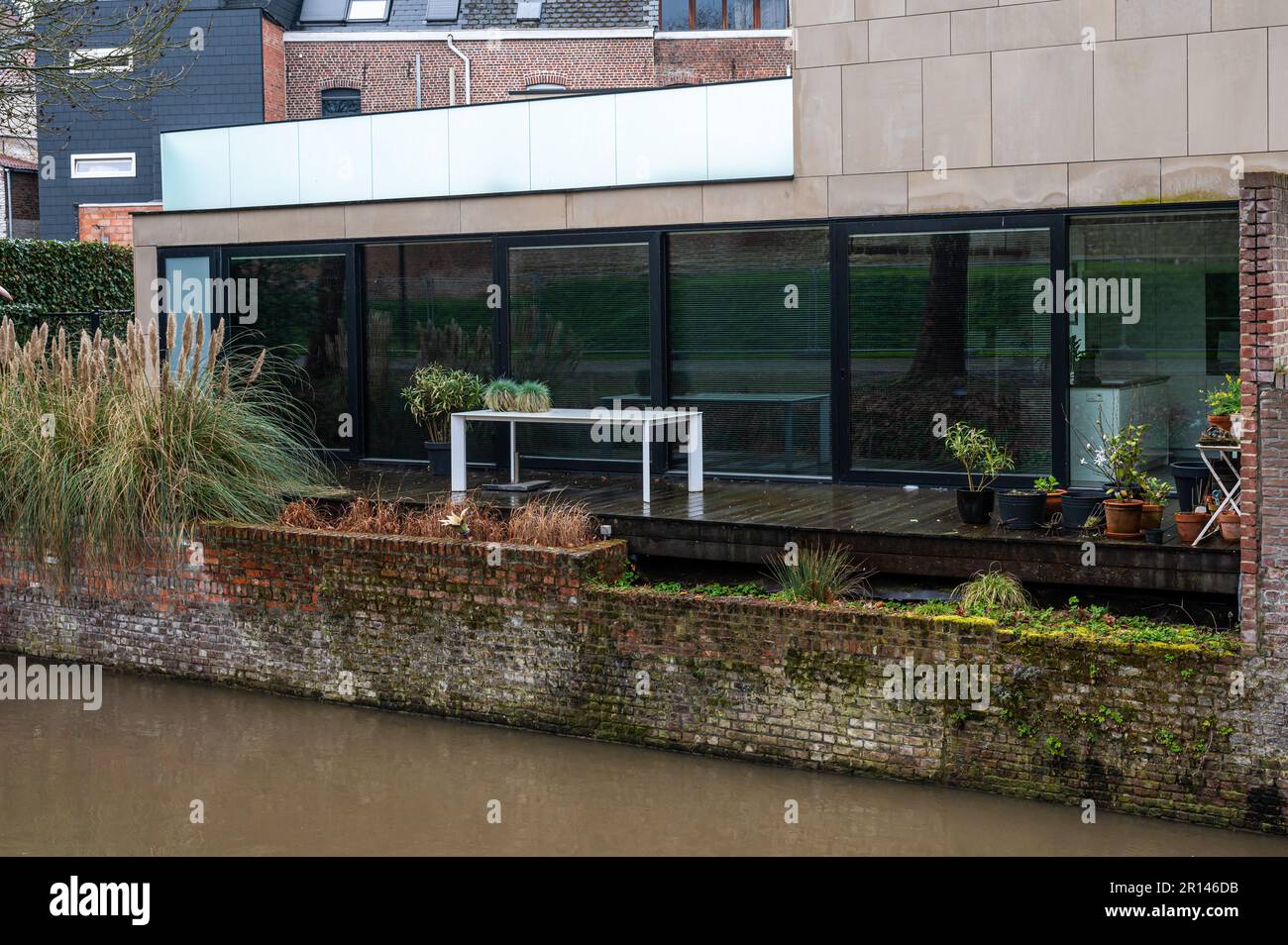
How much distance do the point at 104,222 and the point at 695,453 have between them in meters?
19.5

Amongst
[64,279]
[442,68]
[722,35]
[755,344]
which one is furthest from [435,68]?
[755,344]

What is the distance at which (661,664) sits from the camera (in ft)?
26.4

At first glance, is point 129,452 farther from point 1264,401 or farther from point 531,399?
point 1264,401

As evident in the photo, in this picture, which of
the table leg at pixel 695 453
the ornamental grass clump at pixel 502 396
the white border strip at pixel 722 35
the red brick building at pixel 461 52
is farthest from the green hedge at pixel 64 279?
the white border strip at pixel 722 35

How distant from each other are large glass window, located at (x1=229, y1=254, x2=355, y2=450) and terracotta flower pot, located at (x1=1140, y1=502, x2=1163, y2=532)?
291 inches

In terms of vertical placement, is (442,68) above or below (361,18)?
below

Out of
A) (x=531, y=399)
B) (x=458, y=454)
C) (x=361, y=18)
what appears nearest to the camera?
(x=458, y=454)

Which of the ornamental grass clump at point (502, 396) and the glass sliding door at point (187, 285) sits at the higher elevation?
the glass sliding door at point (187, 285)

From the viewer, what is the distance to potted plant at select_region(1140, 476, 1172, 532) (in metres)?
8.15

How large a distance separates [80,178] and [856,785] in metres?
23.7

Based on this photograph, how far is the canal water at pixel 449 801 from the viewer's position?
22.2ft
